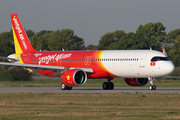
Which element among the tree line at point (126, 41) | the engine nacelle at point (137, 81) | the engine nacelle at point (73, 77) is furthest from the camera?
the tree line at point (126, 41)

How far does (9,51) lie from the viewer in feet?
331

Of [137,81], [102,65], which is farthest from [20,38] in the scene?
[137,81]

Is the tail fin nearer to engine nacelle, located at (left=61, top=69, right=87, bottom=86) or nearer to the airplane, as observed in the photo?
the airplane

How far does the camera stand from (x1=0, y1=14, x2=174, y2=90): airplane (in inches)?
1377

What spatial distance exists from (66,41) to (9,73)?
6790 cm

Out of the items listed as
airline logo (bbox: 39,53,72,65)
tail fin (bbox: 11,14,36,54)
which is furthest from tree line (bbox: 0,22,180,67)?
airline logo (bbox: 39,53,72,65)

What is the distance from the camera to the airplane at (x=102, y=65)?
34969 millimetres

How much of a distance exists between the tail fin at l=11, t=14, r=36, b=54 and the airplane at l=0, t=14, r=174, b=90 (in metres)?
2.41

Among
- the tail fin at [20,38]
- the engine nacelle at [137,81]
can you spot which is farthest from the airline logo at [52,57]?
the engine nacelle at [137,81]

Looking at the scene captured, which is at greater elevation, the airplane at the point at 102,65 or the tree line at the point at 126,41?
the tree line at the point at 126,41

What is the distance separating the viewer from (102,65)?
3722cm

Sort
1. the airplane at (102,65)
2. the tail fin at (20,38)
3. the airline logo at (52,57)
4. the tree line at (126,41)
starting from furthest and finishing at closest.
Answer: the tree line at (126,41), the tail fin at (20,38), the airline logo at (52,57), the airplane at (102,65)

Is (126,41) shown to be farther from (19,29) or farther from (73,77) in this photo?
(73,77)

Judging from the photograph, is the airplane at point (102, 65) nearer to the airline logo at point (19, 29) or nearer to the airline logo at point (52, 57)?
the airline logo at point (52, 57)
